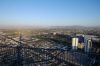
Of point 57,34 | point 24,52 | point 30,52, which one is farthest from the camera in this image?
point 57,34

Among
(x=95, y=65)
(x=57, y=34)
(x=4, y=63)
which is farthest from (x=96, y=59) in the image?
(x=57, y=34)

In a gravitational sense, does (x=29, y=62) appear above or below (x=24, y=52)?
below

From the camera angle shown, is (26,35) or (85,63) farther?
(26,35)

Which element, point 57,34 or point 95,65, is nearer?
point 95,65

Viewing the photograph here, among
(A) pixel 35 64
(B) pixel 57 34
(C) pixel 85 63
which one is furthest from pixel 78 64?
(B) pixel 57 34

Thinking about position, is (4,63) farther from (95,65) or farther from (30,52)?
(95,65)

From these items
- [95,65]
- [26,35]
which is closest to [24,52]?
[95,65]

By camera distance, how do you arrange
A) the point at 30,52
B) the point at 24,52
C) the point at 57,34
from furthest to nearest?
the point at 57,34
the point at 30,52
the point at 24,52

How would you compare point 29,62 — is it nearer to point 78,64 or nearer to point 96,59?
point 78,64

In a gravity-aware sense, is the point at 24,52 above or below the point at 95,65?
above
